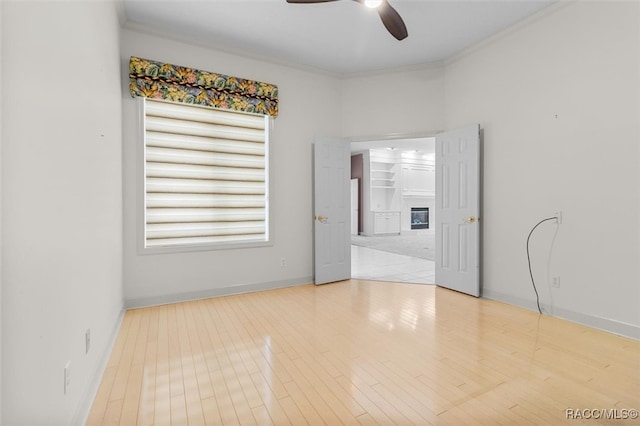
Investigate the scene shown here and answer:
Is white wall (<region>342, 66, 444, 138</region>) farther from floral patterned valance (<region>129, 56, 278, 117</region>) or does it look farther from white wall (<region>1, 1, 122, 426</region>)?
white wall (<region>1, 1, 122, 426</region>)

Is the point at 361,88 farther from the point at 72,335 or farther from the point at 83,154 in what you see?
the point at 72,335

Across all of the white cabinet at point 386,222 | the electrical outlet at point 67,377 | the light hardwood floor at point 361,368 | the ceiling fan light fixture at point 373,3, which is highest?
the ceiling fan light fixture at point 373,3

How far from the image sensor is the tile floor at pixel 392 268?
498 centimetres

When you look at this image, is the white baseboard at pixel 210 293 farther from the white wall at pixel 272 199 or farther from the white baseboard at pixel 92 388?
the white baseboard at pixel 92 388

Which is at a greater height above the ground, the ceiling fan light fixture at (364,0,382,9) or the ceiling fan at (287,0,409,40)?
the ceiling fan light fixture at (364,0,382,9)

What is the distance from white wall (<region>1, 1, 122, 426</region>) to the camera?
1060 millimetres

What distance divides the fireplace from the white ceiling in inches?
327

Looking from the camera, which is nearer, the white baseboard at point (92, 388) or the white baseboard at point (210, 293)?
the white baseboard at point (92, 388)

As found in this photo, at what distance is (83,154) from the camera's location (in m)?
1.85

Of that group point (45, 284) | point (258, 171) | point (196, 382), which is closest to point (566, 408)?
point (196, 382)

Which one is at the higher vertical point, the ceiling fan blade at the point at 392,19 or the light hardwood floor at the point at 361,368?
the ceiling fan blade at the point at 392,19

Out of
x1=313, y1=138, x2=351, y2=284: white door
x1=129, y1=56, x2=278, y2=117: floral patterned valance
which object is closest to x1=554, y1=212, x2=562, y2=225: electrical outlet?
x1=313, y1=138, x2=351, y2=284: white door

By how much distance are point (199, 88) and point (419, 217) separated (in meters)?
10.2

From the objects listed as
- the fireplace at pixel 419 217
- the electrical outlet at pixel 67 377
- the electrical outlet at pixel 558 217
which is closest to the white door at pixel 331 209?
the electrical outlet at pixel 558 217
